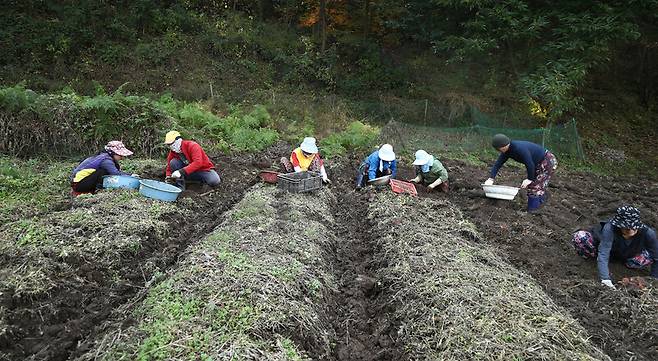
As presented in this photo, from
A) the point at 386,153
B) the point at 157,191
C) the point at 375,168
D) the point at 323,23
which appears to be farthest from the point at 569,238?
the point at 323,23

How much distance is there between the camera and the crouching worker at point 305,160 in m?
8.44

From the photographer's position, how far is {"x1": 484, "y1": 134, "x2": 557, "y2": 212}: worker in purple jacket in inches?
293

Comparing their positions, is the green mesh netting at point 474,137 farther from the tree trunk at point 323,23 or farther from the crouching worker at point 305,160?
the tree trunk at point 323,23

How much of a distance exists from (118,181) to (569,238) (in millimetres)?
6795

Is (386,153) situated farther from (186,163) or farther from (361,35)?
(361,35)

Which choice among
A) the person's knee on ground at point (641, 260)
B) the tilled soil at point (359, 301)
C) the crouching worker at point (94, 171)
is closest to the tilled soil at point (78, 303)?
the crouching worker at point (94, 171)

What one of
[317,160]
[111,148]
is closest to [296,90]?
[317,160]

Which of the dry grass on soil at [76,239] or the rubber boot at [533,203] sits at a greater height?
the dry grass on soil at [76,239]

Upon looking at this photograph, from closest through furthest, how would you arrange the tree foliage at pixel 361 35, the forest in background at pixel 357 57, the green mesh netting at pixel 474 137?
the green mesh netting at pixel 474 137 → the tree foliage at pixel 361 35 → the forest in background at pixel 357 57

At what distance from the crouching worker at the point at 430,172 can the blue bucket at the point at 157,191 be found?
4138 millimetres

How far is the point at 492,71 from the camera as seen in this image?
19.3 m

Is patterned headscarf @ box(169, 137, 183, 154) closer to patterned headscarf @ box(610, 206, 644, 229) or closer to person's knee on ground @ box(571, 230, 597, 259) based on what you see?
person's knee on ground @ box(571, 230, 597, 259)

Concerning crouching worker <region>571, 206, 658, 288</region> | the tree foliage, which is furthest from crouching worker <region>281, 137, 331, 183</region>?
the tree foliage

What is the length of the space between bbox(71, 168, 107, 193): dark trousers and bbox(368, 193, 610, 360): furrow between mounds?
435 centimetres
